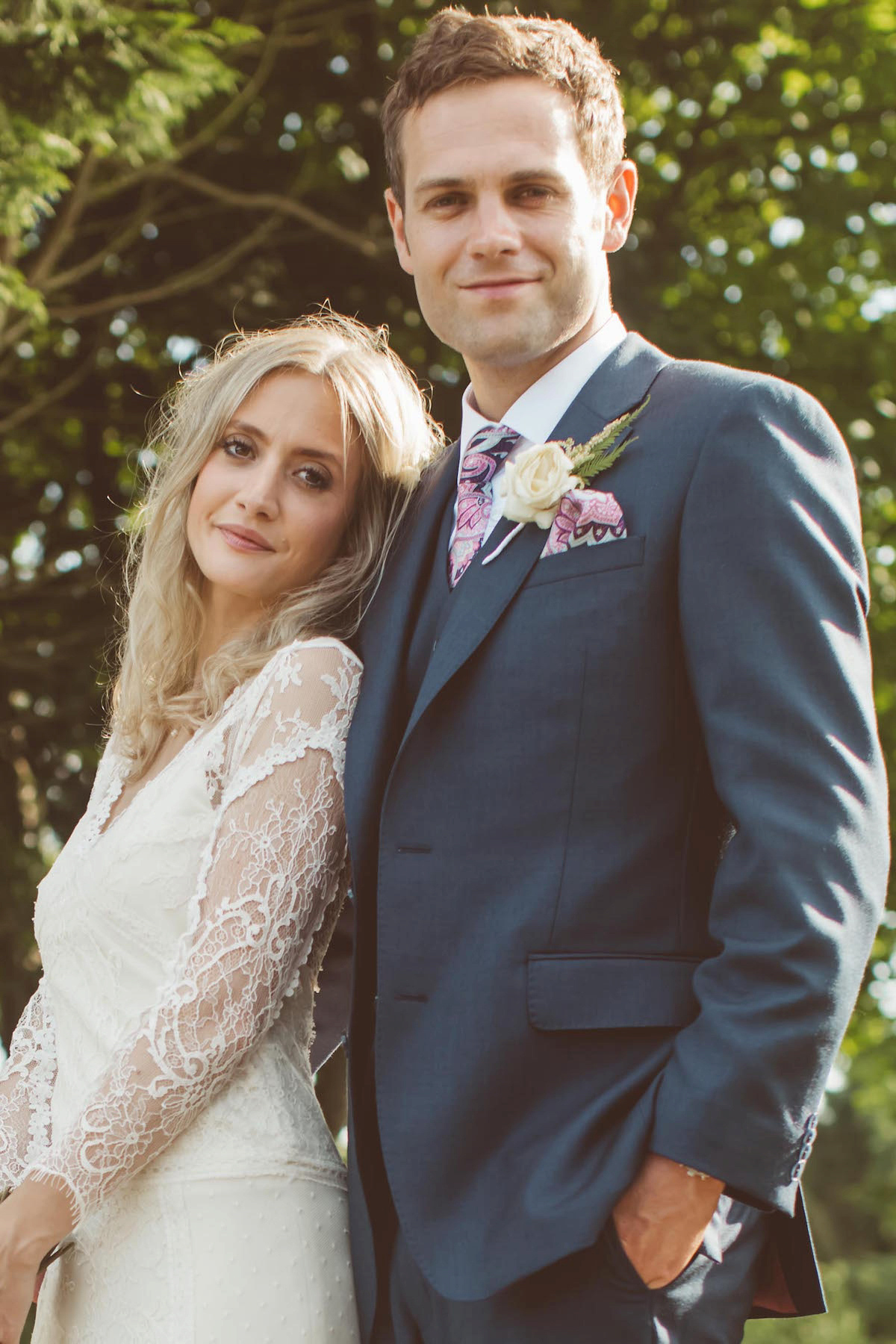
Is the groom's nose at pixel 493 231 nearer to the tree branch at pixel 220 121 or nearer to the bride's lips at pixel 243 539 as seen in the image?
the bride's lips at pixel 243 539

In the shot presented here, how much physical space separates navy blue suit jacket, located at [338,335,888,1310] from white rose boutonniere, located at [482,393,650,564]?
0.03 metres

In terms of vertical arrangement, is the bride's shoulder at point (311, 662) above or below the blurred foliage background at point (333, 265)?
below

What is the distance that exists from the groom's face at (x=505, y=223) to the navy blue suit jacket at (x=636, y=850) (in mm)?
243

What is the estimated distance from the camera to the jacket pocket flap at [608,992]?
6.62 feet

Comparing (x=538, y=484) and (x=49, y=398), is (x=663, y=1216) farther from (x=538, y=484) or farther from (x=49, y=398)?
(x=49, y=398)

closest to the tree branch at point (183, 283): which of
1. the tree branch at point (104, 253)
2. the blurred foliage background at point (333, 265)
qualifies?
the blurred foliage background at point (333, 265)

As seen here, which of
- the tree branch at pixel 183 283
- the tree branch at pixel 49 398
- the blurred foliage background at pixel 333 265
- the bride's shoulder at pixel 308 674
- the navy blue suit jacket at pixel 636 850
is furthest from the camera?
the tree branch at pixel 49 398

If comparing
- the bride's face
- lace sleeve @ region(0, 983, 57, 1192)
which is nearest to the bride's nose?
the bride's face

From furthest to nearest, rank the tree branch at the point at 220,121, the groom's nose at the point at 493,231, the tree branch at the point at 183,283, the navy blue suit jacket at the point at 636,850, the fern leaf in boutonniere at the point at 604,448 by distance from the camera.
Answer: the tree branch at the point at 183,283, the tree branch at the point at 220,121, the groom's nose at the point at 493,231, the fern leaf in boutonniere at the point at 604,448, the navy blue suit jacket at the point at 636,850

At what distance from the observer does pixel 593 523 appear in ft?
7.16

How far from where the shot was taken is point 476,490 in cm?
250

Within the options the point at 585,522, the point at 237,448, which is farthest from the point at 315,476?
the point at 585,522

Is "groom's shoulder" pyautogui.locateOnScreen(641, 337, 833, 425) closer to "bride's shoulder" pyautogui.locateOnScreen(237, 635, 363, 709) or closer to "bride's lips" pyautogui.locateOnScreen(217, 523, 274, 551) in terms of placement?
"bride's shoulder" pyautogui.locateOnScreen(237, 635, 363, 709)

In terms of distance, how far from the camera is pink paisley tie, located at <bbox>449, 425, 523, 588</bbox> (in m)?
2.43
